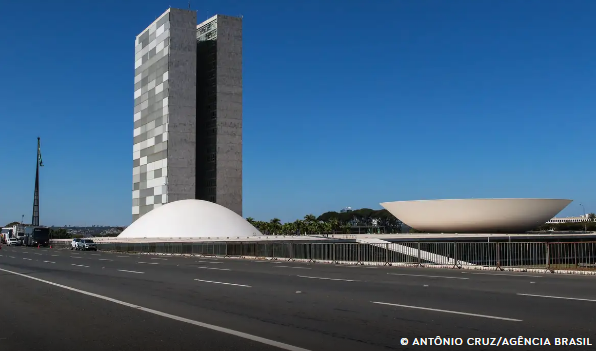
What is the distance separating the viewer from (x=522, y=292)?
46.1 ft

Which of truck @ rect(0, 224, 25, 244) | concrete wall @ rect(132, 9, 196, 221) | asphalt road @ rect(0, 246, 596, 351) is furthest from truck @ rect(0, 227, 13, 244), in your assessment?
asphalt road @ rect(0, 246, 596, 351)

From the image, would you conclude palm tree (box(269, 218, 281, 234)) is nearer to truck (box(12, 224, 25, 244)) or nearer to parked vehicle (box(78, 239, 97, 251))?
truck (box(12, 224, 25, 244))

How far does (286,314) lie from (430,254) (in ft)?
77.9

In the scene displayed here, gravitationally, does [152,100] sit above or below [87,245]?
above

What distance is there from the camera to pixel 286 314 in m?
10.6

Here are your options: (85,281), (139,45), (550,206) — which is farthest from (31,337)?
(139,45)

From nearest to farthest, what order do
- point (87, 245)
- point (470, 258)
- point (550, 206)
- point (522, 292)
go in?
point (522, 292)
point (470, 258)
point (87, 245)
point (550, 206)

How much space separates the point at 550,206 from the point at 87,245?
63922 millimetres

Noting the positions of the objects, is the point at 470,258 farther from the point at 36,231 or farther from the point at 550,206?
the point at 36,231

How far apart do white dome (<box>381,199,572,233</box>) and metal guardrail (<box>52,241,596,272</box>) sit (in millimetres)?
41677

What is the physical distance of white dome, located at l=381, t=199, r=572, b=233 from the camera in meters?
78.3

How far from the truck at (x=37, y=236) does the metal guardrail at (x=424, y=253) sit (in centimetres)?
4258

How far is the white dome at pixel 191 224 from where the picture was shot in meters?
84.7

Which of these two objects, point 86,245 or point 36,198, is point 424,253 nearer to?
point 86,245
